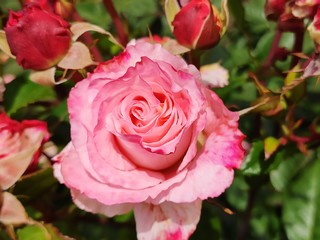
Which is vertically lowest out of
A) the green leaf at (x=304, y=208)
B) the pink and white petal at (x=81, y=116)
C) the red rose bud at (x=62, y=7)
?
the green leaf at (x=304, y=208)

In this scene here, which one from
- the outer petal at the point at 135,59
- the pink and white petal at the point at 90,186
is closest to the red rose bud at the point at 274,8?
the outer petal at the point at 135,59

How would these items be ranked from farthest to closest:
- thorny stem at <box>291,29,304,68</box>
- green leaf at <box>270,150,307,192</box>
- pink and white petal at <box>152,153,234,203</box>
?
green leaf at <box>270,150,307,192</box> → thorny stem at <box>291,29,304,68</box> → pink and white petal at <box>152,153,234,203</box>

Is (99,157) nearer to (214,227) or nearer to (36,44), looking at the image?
(36,44)

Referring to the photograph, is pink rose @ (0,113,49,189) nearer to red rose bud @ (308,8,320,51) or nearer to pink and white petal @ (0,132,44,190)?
pink and white petal @ (0,132,44,190)

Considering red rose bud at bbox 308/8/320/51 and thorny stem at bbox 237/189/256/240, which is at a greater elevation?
red rose bud at bbox 308/8/320/51

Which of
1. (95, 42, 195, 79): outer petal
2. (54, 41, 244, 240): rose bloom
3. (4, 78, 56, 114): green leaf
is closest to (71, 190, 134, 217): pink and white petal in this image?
(54, 41, 244, 240): rose bloom

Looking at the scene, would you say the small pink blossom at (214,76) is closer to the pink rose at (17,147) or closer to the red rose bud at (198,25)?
the red rose bud at (198,25)

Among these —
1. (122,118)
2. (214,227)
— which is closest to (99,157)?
(122,118)

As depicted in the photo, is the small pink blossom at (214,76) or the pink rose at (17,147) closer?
the pink rose at (17,147)
